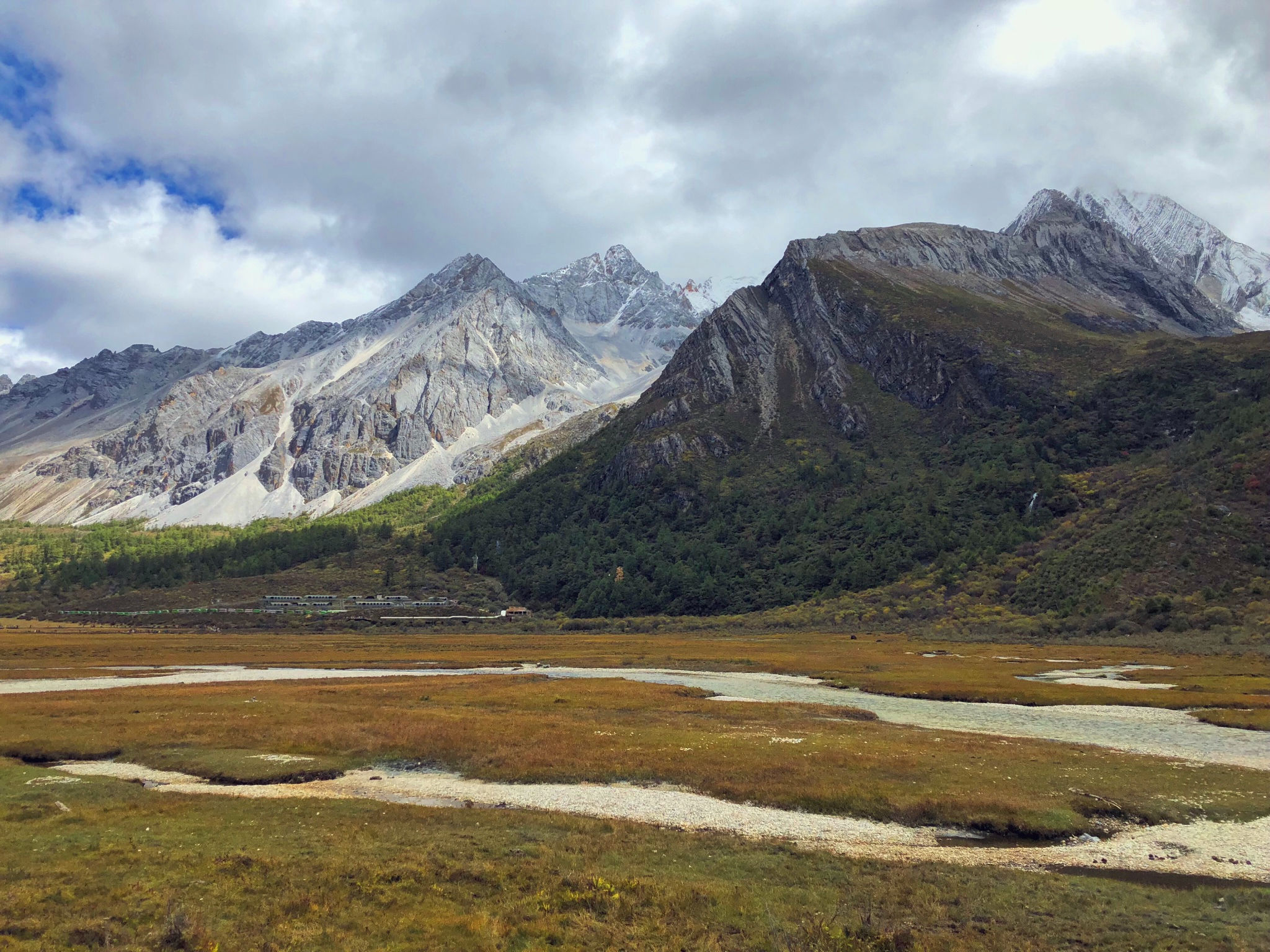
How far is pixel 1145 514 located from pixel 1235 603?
3434 centimetres

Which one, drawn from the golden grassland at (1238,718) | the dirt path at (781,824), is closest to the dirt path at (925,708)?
the golden grassland at (1238,718)

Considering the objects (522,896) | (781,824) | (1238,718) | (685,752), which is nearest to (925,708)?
(1238,718)

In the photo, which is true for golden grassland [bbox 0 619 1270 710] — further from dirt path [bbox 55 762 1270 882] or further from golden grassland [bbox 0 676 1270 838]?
dirt path [bbox 55 762 1270 882]

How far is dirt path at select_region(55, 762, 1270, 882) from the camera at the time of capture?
25469mm

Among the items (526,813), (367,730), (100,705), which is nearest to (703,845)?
(526,813)

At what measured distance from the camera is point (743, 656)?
111500 mm

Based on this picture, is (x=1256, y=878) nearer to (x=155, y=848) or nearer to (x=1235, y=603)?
(x=155, y=848)

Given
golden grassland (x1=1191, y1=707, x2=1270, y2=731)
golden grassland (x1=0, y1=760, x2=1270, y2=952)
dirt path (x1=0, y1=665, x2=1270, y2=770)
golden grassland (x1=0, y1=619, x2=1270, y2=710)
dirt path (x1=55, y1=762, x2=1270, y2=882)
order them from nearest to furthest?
golden grassland (x1=0, y1=760, x2=1270, y2=952)
dirt path (x1=55, y1=762, x2=1270, y2=882)
dirt path (x1=0, y1=665, x2=1270, y2=770)
golden grassland (x1=1191, y1=707, x2=1270, y2=731)
golden grassland (x1=0, y1=619, x2=1270, y2=710)

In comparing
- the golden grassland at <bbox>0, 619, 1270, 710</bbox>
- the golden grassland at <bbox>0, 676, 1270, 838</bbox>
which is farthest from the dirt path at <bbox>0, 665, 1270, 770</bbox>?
the golden grassland at <bbox>0, 619, 1270, 710</bbox>

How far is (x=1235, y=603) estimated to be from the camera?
115562mm

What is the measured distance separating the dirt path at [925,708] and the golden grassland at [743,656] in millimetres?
4615

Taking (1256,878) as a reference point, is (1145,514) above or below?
above

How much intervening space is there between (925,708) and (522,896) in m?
51.2

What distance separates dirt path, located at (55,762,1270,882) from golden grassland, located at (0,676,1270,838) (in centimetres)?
129
